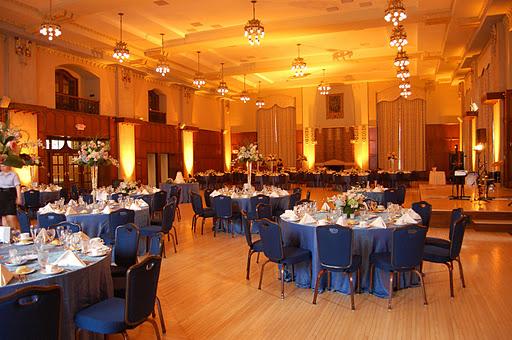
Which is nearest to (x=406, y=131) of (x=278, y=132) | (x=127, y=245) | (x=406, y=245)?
(x=278, y=132)

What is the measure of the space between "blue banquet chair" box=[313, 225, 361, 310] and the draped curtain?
18.3 meters

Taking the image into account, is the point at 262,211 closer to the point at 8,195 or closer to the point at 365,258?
the point at 365,258

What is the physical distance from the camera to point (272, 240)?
195 inches

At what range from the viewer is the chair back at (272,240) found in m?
4.86

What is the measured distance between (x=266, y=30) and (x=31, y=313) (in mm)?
10813

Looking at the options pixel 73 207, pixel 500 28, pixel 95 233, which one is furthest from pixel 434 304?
pixel 500 28

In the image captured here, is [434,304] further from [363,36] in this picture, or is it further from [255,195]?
[363,36]

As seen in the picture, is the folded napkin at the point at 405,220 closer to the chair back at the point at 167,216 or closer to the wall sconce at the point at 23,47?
the chair back at the point at 167,216

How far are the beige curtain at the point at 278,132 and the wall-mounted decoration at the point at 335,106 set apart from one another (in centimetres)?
207

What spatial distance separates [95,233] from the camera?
6.54 metres

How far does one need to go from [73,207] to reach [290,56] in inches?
465

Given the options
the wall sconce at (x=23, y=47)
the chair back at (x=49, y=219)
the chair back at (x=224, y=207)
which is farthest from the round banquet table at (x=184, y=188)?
the chair back at (x=49, y=219)

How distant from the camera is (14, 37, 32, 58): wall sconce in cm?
1153

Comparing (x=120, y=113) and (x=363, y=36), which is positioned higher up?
(x=363, y=36)
